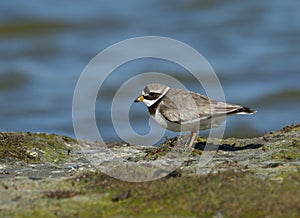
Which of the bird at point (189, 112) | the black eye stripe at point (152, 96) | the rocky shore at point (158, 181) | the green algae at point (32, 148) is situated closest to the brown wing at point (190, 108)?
the bird at point (189, 112)

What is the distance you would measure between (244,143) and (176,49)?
16973 mm

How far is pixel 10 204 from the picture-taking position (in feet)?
21.4

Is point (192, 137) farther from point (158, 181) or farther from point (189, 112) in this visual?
point (158, 181)

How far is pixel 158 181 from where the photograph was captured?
6.88 meters

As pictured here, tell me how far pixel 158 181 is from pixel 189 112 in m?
3.02

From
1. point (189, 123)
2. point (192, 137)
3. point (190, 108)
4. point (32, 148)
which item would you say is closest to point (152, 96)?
point (190, 108)

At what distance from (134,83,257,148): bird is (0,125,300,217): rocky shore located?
0.87ft

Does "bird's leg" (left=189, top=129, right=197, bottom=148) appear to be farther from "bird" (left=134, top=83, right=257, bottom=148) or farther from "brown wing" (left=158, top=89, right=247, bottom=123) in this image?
"brown wing" (left=158, top=89, right=247, bottom=123)

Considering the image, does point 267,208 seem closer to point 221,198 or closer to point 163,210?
point 221,198

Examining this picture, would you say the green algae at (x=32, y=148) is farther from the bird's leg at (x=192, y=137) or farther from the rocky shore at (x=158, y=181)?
the bird's leg at (x=192, y=137)

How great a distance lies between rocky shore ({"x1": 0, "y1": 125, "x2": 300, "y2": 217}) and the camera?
6.16 meters

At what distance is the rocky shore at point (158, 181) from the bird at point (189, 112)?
0.26m

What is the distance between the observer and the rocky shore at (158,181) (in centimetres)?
616

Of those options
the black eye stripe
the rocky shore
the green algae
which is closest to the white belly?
the rocky shore
